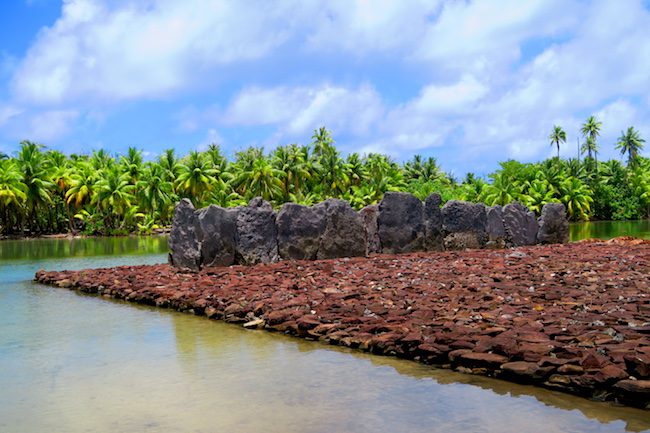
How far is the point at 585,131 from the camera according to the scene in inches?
3342

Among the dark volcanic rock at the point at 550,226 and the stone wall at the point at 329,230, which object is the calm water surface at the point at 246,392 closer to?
the stone wall at the point at 329,230

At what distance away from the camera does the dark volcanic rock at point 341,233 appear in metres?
13.9

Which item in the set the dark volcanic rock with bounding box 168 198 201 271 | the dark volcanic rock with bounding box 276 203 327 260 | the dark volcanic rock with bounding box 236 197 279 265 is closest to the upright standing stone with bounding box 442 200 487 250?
the dark volcanic rock with bounding box 276 203 327 260

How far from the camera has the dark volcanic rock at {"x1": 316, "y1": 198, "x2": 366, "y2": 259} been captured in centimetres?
1393

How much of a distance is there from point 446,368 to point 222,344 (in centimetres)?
245

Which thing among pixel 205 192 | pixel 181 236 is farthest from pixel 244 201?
pixel 181 236

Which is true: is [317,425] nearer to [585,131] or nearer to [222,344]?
[222,344]

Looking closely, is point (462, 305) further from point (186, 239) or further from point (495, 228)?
point (495, 228)

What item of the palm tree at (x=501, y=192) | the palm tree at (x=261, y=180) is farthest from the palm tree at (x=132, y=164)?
the palm tree at (x=501, y=192)

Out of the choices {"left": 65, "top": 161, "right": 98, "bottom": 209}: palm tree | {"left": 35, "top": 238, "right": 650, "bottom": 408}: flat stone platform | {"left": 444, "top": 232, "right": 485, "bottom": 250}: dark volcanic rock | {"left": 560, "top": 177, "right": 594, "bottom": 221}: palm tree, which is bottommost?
{"left": 35, "top": 238, "right": 650, "bottom": 408}: flat stone platform

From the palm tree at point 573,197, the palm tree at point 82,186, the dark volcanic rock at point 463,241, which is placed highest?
the palm tree at point 82,186

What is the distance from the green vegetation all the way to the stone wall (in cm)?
3737

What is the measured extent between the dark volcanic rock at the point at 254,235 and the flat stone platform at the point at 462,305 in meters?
0.70

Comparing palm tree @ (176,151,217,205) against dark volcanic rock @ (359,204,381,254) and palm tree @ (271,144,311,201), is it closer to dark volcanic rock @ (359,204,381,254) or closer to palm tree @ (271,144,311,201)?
palm tree @ (271,144,311,201)
